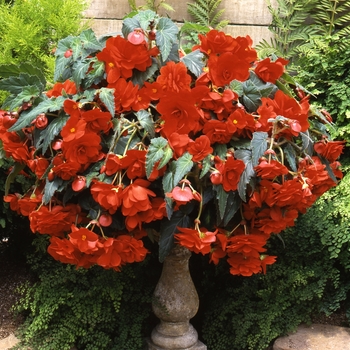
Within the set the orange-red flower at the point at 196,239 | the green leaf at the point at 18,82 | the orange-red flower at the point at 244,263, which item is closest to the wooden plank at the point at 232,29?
the green leaf at the point at 18,82

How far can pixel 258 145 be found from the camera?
5.94 ft

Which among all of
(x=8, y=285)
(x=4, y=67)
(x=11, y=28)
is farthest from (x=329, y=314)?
(x=11, y=28)

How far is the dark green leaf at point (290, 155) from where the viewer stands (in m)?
1.91

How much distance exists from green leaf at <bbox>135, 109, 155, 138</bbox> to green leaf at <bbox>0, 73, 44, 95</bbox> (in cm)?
44

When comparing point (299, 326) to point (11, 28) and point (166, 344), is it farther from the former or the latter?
point (11, 28)

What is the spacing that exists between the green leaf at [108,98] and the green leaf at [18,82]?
12.7 inches

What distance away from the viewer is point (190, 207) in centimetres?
190

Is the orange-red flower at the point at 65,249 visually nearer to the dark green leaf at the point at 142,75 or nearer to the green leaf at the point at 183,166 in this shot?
the green leaf at the point at 183,166

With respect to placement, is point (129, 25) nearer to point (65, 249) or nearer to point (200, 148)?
point (200, 148)

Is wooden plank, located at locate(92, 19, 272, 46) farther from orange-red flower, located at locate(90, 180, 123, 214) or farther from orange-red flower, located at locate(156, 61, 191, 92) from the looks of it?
orange-red flower, located at locate(90, 180, 123, 214)

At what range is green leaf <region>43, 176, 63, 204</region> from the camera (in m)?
1.86

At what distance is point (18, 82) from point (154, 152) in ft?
2.03

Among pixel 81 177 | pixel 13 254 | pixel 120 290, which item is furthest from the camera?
pixel 13 254

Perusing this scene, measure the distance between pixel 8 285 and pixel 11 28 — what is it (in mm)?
1291
